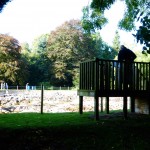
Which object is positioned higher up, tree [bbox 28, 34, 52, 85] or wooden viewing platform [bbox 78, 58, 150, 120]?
tree [bbox 28, 34, 52, 85]

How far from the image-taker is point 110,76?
12.0 m

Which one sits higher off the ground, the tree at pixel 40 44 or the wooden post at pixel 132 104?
the tree at pixel 40 44

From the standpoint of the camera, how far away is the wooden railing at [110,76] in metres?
11.6

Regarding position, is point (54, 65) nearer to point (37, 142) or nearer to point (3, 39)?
point (3, 39)

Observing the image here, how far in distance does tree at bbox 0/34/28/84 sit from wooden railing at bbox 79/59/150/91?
134 feet

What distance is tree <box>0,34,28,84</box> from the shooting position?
171 feet

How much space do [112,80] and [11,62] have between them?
42.8 metres

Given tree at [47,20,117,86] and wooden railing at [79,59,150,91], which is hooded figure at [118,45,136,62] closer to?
wooden railing at [79,59,150,91]

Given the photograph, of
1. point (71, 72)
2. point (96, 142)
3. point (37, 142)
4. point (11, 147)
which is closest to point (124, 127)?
point (96, 142)

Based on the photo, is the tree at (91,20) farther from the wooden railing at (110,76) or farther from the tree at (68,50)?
the tree at (68,50)

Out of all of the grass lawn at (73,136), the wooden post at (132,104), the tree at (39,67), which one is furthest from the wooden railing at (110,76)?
the tree at (39,67)

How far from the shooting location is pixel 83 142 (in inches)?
308

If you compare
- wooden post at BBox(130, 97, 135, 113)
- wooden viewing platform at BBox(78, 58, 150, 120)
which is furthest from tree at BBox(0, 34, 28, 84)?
wooden viewing platform at BBox(78, 58, 150, 120)

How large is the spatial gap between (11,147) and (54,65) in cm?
5482
